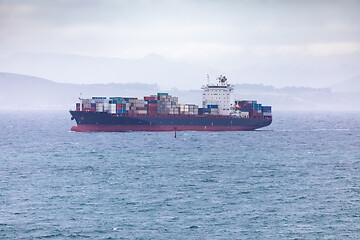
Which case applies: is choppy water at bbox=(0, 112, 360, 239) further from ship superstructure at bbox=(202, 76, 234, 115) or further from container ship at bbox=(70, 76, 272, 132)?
ship superstructure at bbox=(202, 76, 234, 115)

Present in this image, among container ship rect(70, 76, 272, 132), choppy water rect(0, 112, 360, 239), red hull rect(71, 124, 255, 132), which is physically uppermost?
container ship rect(70, 76, 272, 132)

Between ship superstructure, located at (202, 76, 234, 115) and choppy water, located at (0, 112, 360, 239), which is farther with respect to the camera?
ship superstructure, located at (202, 76, 234, 115)

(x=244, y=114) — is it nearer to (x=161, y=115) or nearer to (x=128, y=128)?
(x=161, y=115)

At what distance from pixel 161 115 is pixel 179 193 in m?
74.9

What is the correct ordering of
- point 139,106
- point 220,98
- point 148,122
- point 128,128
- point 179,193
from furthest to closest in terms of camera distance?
point 220,98, point 139,106, point 148,122, point 128,128, point 179,193

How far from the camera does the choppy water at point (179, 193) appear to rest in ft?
135

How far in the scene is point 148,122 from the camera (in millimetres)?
125250

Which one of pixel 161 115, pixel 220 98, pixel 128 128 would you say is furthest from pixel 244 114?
pixel 128 128

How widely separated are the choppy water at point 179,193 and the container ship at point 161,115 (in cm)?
3083

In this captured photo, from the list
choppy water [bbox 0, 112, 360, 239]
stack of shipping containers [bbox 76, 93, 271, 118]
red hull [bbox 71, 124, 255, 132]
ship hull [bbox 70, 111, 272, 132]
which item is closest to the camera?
choppy water [bbox 0, 112, 360, 239]

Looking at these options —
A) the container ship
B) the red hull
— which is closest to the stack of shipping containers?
the container ship

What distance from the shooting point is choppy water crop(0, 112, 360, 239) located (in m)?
41.0

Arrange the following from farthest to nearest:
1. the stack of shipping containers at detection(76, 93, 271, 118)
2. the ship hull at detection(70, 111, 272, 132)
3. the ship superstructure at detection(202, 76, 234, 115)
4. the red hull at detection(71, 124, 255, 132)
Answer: the ship superstructure at detection(202, 76, 234, 115) → the stack of shipping containers at detection(76, 93, 271, 118) → the red hull at detection(71, 124, 255, 132) → the ship hull at detection(70, 111, 272, 132)

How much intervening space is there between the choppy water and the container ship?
30829 millimetres
